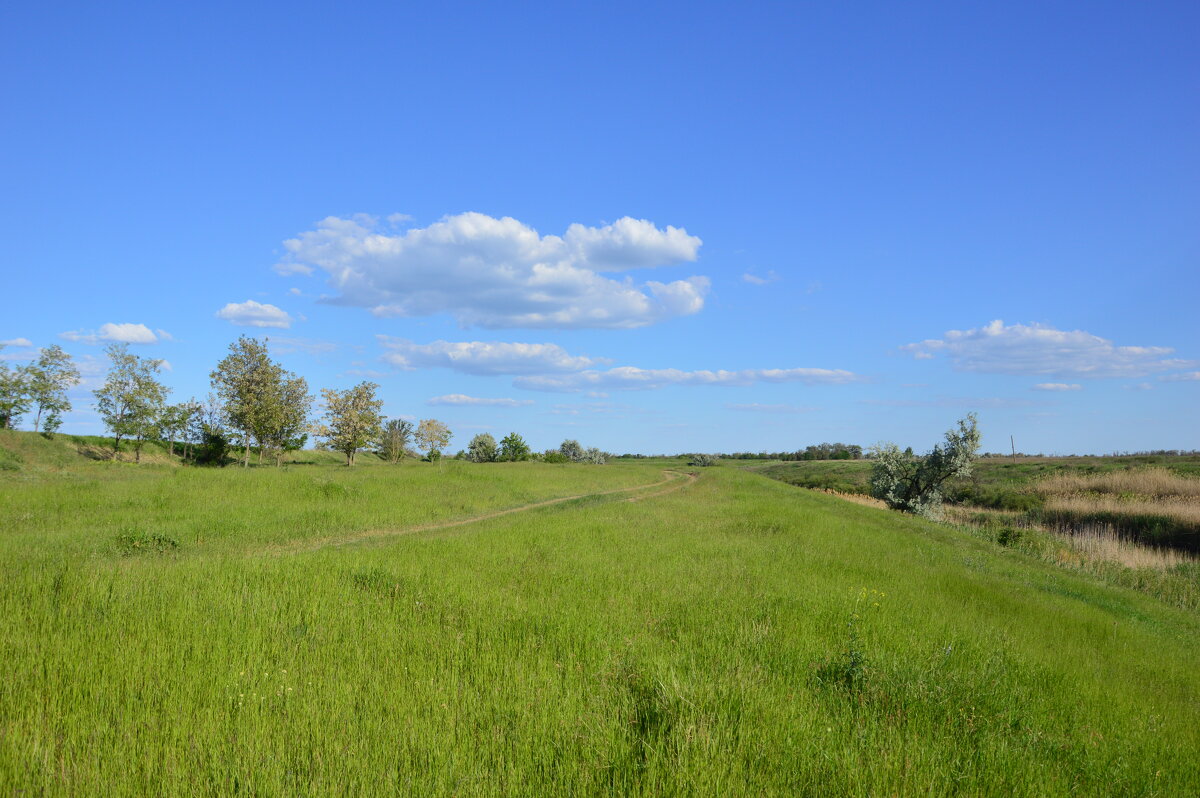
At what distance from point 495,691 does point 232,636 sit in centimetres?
327

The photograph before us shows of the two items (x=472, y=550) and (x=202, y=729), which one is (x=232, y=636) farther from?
(x=472, y=550)

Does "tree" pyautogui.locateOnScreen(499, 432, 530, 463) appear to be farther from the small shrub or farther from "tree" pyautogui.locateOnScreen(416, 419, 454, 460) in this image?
the small shrub

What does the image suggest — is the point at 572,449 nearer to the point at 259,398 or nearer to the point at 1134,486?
the point at 259,398

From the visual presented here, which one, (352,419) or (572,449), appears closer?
(352,419)

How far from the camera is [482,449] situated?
73375mm

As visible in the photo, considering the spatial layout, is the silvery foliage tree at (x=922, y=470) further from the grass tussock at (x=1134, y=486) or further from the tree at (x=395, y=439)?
the tree at (x=395, y=439)

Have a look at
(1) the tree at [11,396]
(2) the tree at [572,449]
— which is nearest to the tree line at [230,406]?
(1) the tree at [11,396]

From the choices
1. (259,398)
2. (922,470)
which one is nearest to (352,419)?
(259,398)

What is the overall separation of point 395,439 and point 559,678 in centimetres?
6211

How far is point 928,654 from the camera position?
6.79 metres

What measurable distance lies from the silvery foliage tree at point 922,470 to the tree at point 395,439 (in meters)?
48.3

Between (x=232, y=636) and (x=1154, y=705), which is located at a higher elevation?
(x=232, y=636)

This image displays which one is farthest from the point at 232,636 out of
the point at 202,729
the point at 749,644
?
the point at 749,644

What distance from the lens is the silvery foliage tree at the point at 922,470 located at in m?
33.4
